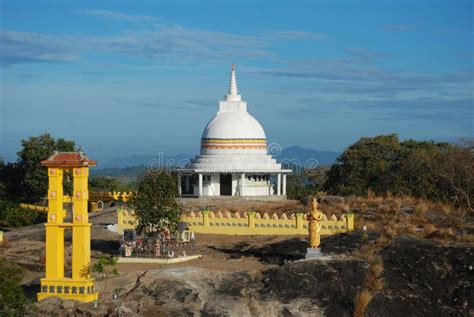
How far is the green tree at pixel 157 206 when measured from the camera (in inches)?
1570

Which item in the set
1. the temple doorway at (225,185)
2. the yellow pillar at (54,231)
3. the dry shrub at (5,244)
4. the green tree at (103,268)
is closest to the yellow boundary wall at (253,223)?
the dry shrub at (5,244)

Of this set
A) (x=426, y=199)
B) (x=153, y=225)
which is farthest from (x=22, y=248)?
(x=426, y=199)

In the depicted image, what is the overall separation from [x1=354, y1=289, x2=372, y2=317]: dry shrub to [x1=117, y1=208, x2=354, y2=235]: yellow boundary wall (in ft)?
38.5

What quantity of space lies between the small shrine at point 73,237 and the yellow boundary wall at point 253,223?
42.0 feet

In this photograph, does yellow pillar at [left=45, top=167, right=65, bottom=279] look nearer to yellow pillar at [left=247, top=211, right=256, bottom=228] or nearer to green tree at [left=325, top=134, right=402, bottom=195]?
yellow pillar at [left=247, top=211, right=256, bottom=228]

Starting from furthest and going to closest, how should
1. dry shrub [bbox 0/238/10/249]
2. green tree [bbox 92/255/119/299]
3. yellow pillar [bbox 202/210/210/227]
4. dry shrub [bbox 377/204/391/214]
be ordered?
dry shrub [bbox 377/204/391/214]
yellow pillar [bbox 202/210/210/227]
dry shrub [bbox 0/238/10/249]
green tree [bbox 92/255/119/299]

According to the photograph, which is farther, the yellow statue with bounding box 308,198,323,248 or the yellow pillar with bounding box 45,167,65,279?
the yellow statue with bounding box 308,198,323,248

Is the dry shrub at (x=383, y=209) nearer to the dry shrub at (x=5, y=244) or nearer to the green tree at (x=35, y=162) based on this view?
the dry shrub at (x=5, y=244)

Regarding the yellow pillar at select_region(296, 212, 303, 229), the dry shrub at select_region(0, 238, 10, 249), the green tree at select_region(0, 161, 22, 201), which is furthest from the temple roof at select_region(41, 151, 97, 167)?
the green tree at select_region(0, 161, 22, 201)

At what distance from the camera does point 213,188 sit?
188 feet

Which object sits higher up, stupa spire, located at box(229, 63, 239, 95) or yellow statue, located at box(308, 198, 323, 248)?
stupa spire, located at box(229, 63, 239, 95)

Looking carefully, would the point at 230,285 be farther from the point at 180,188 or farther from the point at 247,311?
the point at 180,188

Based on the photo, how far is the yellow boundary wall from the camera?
138ft

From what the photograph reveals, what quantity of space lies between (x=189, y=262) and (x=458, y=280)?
424 inches
